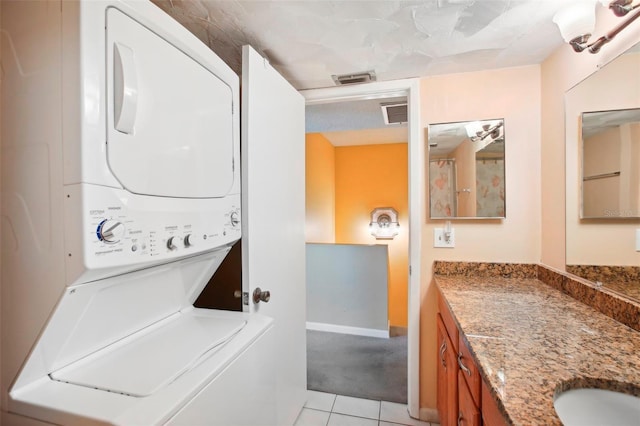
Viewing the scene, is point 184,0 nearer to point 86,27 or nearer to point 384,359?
point 86,27

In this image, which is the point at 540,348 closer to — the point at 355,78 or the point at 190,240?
the point at 190,240

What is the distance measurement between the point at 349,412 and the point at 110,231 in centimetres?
192

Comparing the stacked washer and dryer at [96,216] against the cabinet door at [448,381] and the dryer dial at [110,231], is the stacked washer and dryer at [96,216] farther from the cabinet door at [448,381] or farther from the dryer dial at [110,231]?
the cabinet door at [448,381]

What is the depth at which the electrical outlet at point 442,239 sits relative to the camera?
1.84 meters

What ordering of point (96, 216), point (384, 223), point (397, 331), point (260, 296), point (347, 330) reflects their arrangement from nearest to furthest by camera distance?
point (96, 216), point (260, 296), point (347, 330), point (397, 331), point (384, 223)

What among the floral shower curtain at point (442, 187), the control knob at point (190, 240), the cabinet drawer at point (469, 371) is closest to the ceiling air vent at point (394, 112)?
the floral shower curtain at point (442, 187)

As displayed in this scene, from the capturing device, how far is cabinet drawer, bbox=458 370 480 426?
93cm

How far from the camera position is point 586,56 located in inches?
51.3

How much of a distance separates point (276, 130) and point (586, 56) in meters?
1.44

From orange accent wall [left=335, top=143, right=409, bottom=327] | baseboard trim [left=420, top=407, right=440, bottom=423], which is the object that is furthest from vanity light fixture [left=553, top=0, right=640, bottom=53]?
orange accent wall [left=335, top=143, right=409, bottom=327]

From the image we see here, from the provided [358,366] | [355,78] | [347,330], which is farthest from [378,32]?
[347,330]

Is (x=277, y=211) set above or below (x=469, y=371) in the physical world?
above

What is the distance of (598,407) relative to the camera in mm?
718

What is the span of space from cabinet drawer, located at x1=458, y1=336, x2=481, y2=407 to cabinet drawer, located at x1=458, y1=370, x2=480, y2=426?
0.02 m
